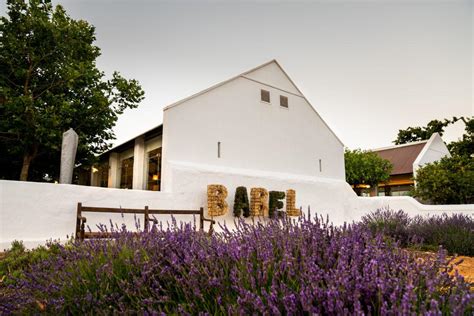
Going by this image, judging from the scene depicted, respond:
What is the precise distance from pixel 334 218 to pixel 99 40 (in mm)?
9964

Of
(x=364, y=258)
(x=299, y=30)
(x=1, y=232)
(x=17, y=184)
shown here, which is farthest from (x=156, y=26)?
(x=364, y=258)

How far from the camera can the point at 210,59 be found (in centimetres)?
1095

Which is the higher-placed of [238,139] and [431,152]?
[431,152]

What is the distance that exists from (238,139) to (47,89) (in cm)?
520

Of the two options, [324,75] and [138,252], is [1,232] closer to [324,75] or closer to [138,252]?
[138,252]

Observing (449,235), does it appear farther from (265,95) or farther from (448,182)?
(448,182)

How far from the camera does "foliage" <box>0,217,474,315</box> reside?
108cm

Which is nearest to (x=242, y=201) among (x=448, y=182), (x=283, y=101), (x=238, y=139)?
(x=238, y=139)

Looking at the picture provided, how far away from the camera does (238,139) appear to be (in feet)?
31.4

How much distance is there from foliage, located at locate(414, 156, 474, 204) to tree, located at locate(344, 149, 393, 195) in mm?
2582

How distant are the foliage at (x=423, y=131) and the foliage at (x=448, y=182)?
33.2 ft

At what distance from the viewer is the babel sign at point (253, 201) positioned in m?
7.77

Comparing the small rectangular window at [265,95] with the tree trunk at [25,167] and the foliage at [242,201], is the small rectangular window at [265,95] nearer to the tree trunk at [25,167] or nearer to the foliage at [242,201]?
the foliage at [242,201]

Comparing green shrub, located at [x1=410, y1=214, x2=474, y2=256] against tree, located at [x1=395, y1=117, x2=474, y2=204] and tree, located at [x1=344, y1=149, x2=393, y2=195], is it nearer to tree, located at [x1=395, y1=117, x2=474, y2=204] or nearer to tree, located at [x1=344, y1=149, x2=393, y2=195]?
tree, located at [x1=395, y1=117, x2=474, y2=204]
